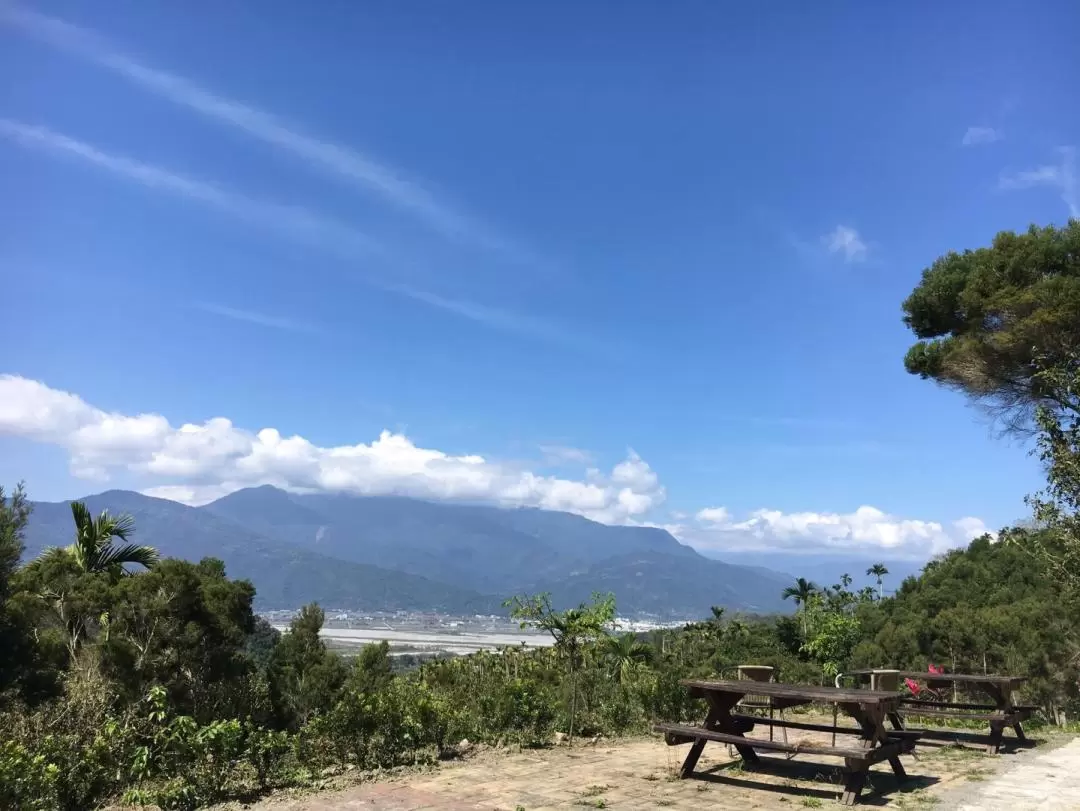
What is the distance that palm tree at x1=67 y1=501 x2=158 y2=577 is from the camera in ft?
41.1

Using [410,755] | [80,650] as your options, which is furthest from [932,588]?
[80,650]

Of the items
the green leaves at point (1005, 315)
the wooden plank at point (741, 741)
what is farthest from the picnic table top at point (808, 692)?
the green leaves at point (1005, 315)

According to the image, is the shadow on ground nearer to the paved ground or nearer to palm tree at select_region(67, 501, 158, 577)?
the paved ground

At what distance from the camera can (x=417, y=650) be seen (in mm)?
109250

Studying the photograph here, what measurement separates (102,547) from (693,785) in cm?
1102

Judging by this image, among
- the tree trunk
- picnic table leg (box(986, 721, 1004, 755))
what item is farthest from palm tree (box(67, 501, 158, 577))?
picnic table leg (box(986, 721, 1004, 755))

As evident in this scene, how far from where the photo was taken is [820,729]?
7.18m

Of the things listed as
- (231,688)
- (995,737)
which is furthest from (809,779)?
(231,688)

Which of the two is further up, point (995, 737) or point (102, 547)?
point (102, 547)

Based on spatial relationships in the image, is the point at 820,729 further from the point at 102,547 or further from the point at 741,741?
the point at 102,547

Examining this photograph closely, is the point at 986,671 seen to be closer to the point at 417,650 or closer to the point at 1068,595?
the point at 1068,595

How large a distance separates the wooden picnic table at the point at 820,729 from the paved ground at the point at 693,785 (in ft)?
0.81

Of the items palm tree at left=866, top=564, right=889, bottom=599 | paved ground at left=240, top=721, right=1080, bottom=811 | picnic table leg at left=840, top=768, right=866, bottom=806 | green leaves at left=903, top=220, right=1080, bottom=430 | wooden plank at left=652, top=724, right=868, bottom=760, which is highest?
green leaves at left=903, top=220, right=1080, bottom=430

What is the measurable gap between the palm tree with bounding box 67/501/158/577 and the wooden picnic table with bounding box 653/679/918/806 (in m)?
9.99
